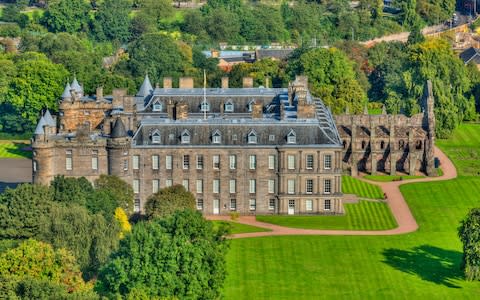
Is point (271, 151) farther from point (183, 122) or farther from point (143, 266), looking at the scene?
point (143, 266)

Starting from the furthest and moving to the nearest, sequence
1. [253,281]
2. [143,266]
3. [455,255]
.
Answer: [455,255]
[253,281]
[143,266]

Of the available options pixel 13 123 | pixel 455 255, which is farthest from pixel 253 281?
pixel 13 123

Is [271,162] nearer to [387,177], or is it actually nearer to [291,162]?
[291,162]

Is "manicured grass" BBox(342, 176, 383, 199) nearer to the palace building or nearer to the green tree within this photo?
the palace building

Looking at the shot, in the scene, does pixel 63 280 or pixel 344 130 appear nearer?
A: pixel 63 280

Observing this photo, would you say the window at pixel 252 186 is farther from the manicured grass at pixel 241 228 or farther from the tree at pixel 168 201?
the tree at pixel 168 201

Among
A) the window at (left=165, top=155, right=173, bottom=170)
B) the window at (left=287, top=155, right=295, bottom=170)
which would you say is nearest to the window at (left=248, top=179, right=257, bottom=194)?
the window at (left=287, top=155, right=295, bottom=170)

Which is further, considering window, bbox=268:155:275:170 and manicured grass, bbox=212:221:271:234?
window, bbox=268:155:275:170
